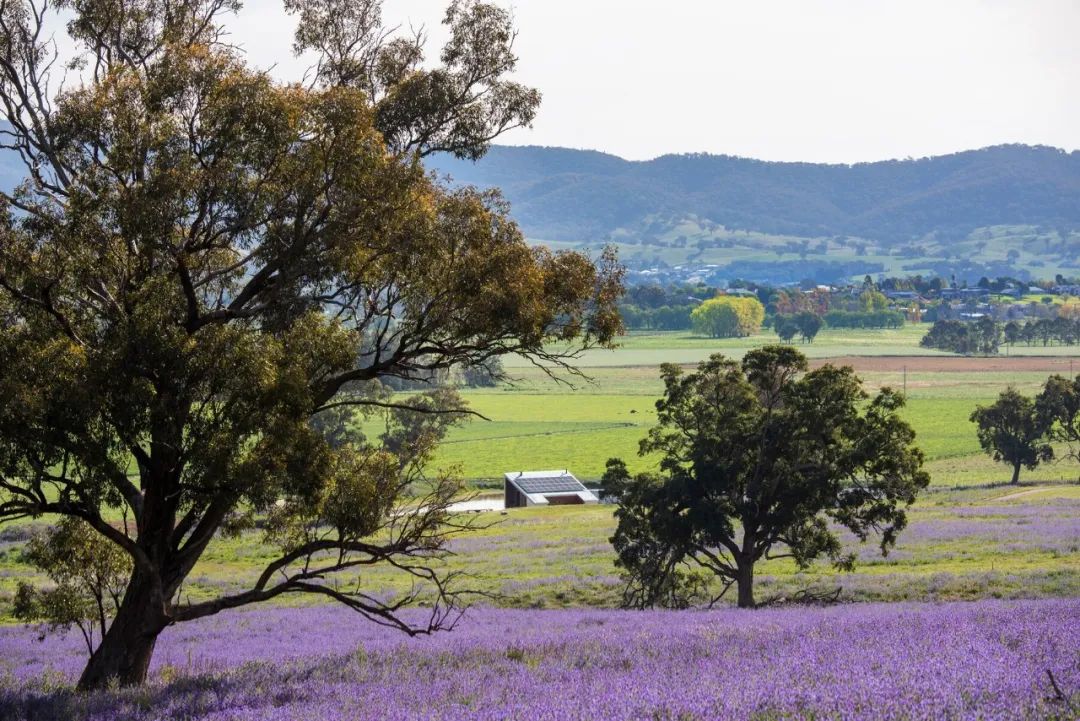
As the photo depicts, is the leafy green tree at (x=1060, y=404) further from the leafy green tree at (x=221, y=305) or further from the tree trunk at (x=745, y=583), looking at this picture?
the leafy green tree at (x=221, y=305)

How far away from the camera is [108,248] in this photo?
50.5ft

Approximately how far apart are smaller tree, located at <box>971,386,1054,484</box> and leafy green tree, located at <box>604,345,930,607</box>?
191ft

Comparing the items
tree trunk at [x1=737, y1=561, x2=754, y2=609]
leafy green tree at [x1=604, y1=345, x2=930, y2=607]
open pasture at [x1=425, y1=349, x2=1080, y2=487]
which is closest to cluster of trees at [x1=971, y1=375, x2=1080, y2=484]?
open pasture at [x1=425, y1=349, x2=1080, y2=487]

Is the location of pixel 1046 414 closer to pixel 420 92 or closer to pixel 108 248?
pixel 420 92

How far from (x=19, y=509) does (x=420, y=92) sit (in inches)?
388

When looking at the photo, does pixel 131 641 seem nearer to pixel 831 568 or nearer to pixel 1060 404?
pixel 831 568

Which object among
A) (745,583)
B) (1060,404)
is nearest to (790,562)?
(745,583)

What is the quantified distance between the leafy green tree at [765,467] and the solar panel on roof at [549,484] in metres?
58.4

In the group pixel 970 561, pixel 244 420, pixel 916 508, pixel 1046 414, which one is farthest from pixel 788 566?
pixel 1046 414

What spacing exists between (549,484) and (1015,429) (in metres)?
35.7

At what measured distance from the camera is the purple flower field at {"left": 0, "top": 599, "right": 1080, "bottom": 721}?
9148 millimetres

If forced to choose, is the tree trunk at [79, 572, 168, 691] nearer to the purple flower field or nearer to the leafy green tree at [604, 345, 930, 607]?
the purple flower field

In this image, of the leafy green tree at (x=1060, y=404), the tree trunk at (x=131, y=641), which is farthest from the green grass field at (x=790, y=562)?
the tree trunk at (x=131, y=641)

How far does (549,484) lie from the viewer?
3580 inches
